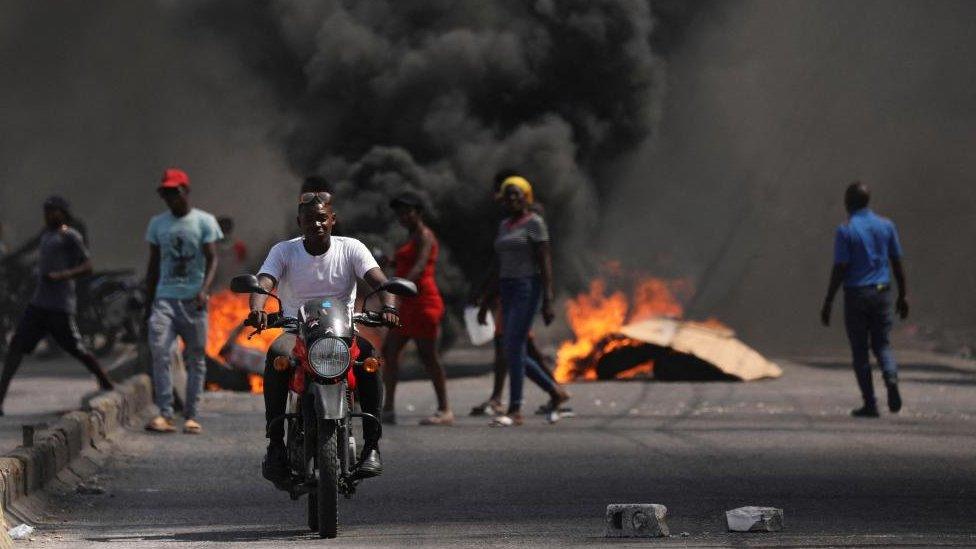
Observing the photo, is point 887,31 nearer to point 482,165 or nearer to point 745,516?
point 482,165

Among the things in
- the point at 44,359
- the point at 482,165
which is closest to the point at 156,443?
the point at 44,359

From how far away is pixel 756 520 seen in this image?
7836 millimetres

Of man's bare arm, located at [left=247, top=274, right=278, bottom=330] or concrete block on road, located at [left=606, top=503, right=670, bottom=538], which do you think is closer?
concrete block on road, located at [left=606, top=503, right=670, bottom=538]

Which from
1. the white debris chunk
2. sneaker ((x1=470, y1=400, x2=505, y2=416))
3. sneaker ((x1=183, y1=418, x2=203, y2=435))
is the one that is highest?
sneaker ((x1=470, y1=400, x2=505, y2=416))

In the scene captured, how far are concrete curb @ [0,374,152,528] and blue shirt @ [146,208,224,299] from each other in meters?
0.89

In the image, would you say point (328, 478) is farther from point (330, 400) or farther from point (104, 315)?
point (104, 315)

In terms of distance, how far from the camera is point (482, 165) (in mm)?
27984

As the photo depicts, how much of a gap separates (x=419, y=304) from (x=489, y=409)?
136 cm

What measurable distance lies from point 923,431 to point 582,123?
1636cm

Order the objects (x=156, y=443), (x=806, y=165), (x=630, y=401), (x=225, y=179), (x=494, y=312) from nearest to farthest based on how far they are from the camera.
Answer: (x=156, y=443)
(x=494, y=312)
(x=630, y=401)
(x=806, y=165)
(x=225, y=179)

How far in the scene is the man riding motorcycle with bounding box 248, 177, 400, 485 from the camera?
8359 mm

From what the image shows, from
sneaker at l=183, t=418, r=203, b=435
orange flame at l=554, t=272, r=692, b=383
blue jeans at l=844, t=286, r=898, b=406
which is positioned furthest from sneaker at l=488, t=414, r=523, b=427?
orange flame at l=554, t=272, r=692, b=383

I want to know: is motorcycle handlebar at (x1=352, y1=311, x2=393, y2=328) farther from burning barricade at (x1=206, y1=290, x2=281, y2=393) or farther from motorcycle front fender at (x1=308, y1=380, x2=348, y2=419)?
burning barricade at (x1=206, y1=290, x2=281, y2=393)

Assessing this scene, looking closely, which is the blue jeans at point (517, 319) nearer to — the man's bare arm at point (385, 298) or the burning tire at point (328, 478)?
the man's bare arm at point (385, 298)
